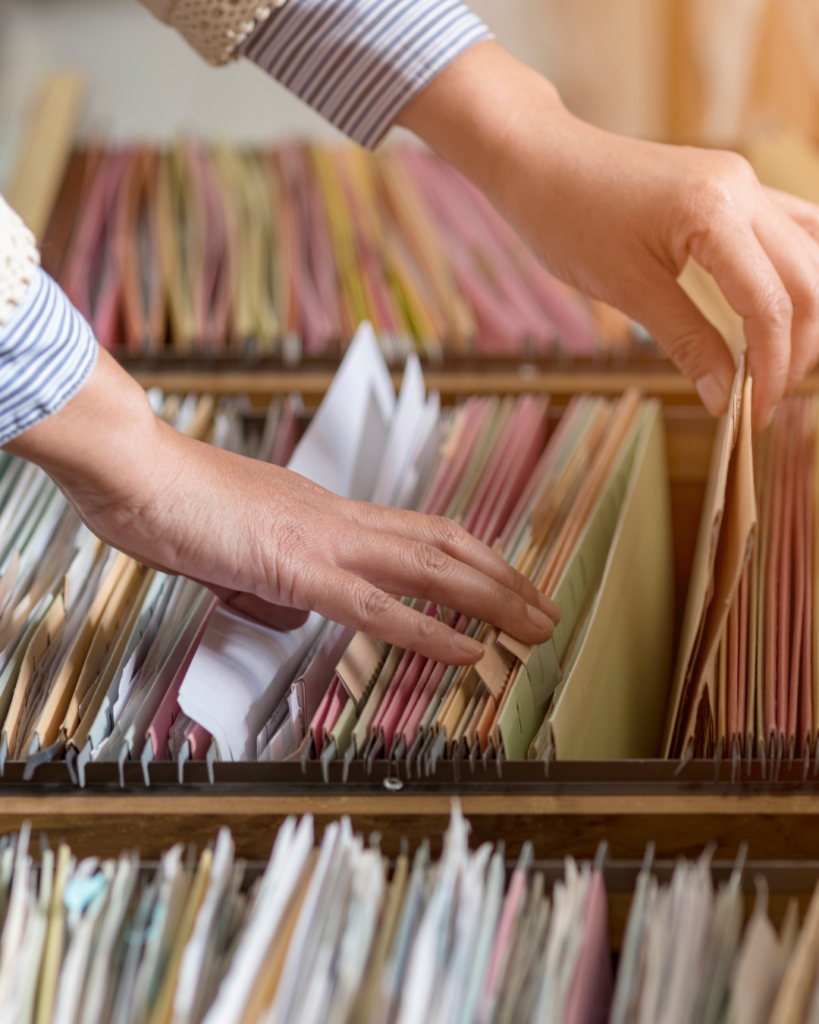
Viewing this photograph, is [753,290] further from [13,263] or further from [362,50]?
[13,263]

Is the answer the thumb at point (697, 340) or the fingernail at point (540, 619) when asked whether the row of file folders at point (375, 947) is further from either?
the thumb at point (697, 340)

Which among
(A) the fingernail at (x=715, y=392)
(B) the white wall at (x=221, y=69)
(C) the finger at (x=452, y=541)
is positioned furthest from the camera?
(B) the white wall at (x=221, y=69)

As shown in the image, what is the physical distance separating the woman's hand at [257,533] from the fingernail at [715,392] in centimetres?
31

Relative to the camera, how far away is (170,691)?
2.37 ft

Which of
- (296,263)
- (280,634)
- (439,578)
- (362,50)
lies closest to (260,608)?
(280,634)

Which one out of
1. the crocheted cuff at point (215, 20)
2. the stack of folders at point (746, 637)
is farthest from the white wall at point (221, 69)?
the stack of folders at point (746, 637)

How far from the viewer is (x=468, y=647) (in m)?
0.70

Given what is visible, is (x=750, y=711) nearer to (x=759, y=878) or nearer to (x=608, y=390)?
(x=759, y=878)

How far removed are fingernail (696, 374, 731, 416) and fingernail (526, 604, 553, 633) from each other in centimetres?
33

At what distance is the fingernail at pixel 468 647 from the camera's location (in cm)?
70

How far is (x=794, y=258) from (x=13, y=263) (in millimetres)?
627

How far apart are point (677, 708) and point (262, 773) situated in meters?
0.31

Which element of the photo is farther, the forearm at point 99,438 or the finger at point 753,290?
the finger at point 753,290

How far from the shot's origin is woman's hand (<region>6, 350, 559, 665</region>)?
2.24 feet
